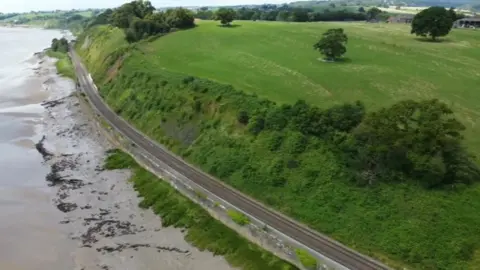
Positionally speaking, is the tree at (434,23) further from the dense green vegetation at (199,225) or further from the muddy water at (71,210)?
the dense green vegetation at (199,225)

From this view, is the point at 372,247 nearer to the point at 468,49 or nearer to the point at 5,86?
the point at 468,49

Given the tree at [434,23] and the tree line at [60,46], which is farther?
the tree line at [60,46]

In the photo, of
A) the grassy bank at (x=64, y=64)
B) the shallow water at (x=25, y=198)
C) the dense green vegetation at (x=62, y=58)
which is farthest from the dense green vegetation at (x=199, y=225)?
the dense green vegetation at (x=62, y=58)

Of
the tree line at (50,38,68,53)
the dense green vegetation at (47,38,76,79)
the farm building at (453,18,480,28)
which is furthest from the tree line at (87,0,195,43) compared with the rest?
the farm building at (453,18,480,28)

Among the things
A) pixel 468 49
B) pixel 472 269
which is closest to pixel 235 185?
pixel 472 269

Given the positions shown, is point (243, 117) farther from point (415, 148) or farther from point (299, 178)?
point (415, 148)

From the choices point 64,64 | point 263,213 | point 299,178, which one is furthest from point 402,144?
point 64,64
